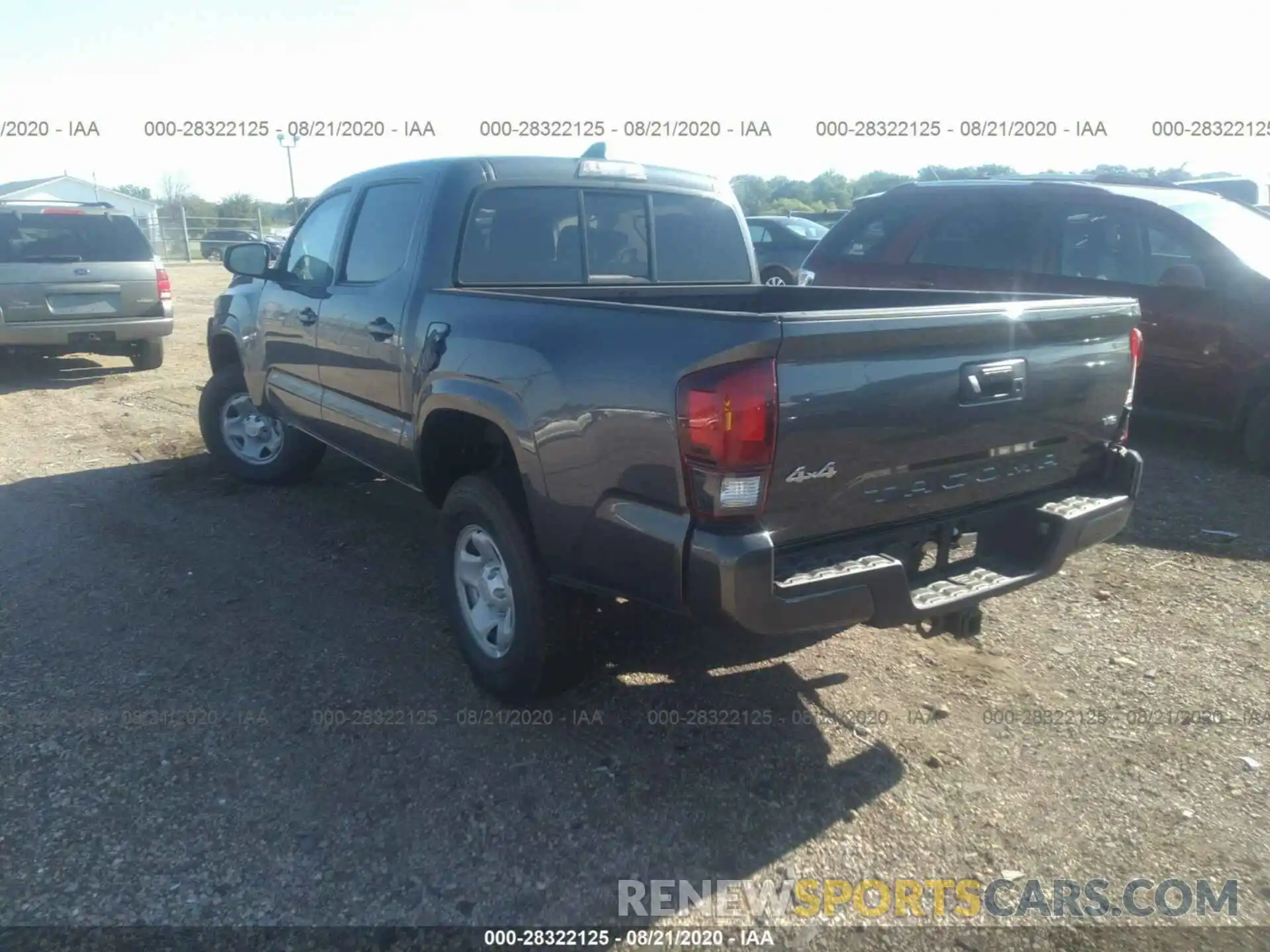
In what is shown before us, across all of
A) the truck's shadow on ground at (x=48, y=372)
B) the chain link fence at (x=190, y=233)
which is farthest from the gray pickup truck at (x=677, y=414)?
the chain link fence at (x=190, y=233)

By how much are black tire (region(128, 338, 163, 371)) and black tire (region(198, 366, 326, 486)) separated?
4714 mm

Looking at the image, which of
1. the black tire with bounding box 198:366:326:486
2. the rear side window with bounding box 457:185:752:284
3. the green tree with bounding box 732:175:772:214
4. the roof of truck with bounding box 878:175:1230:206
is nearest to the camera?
the rear side window with bounding box 457:185:752:284

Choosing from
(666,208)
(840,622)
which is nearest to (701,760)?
(840,622)

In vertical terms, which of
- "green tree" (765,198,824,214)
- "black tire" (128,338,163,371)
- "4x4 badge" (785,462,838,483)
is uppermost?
"green tree" (765,198,824,214)

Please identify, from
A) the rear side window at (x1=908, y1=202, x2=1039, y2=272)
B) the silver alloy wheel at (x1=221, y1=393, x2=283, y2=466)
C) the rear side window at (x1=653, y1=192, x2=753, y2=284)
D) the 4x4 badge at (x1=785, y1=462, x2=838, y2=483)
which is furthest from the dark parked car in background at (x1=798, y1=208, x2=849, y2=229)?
the 4x4 badge at (x1=785, y1=462, x2=838, y2=483)

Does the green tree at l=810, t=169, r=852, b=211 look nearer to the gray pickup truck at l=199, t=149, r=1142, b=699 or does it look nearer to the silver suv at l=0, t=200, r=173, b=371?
the silver suv at l=0, t=200, r=173, b=371

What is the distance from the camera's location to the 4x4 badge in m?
2.60

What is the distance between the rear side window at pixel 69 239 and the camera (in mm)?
9617

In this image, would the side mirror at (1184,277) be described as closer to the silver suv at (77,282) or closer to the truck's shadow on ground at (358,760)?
the truck's shadow on ground at (358,760)

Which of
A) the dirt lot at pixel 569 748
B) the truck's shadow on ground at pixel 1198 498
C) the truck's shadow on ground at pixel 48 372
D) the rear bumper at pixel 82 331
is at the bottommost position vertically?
the truck's shadow on ground at pixel 1198 498

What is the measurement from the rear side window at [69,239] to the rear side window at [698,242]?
7808 millimetres

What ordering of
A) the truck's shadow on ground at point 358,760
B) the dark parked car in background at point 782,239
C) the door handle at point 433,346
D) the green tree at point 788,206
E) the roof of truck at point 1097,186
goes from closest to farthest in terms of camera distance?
the truck's shadow on ground at point 358,760 < the door handle at point 433,346 < the roof of truck at point 1097,186 < the dark parked car in background at point 782,239 < the green tree at point 788,206

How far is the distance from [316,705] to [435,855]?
1.02m

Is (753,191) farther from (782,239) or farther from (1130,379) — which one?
(1130,379)
